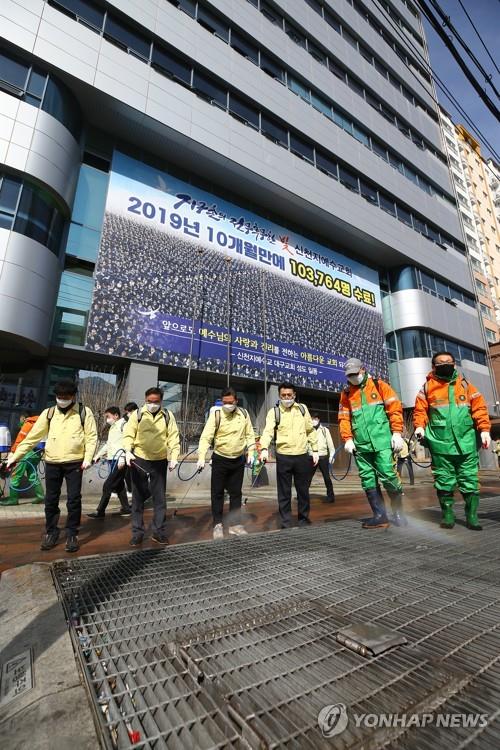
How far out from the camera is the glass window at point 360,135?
25.4 m

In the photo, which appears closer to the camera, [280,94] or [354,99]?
[280,94]

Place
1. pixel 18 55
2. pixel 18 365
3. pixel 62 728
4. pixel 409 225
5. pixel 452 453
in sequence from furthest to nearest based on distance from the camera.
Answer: pixel 409 225, pixel 18 365, pixel 18 55, pixel 452 453, pixel 62 728

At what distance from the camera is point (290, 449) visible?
4.48m

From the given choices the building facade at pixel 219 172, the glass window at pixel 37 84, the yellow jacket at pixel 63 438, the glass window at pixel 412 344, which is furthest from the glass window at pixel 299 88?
the yellow jacket at pixel 63 438

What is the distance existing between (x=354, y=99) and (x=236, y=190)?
46.6ft

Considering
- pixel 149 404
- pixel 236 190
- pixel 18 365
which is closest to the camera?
pixel 149 404

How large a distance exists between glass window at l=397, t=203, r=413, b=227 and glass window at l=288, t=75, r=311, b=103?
34.0 feet

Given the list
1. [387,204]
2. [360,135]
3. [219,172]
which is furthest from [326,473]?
[360,135]

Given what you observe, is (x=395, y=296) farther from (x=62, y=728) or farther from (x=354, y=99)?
(x=62, y=728)

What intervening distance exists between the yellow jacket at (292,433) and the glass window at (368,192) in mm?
24996

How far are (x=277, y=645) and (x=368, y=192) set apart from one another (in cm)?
2874

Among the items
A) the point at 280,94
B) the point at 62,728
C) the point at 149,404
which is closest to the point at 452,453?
the point at 149,404

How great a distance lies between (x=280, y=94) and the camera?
2066 centimetres

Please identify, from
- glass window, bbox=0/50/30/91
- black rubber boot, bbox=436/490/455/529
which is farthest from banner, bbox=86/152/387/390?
black rubber boot, bbox=436/490/455/529
